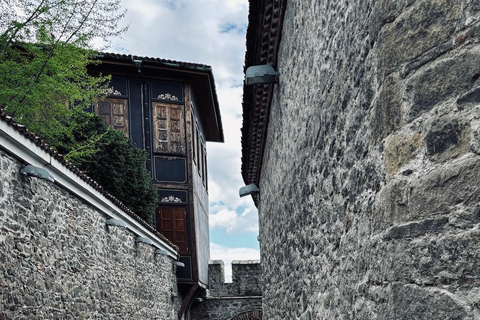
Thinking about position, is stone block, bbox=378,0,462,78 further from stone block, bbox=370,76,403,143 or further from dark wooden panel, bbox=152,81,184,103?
dark wooden panel, bbox=152,81,184,103

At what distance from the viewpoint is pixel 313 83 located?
4.24m

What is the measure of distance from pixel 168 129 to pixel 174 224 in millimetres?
2892

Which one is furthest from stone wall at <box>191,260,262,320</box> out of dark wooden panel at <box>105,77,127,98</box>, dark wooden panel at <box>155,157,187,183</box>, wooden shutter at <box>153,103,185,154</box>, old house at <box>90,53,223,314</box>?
dark wooden panel at <box>105,77,127,98</box>

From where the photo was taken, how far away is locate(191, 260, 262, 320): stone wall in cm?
1685

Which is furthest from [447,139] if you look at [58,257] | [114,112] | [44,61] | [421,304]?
[114,112]

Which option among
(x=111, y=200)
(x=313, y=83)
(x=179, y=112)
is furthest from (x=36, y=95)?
(x=313, y=83)

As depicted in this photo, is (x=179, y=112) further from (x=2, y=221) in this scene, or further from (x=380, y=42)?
(x=380, y=42)

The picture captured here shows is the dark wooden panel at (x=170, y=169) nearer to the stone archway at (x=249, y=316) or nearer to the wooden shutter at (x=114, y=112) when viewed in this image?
the wooden shutter at (x=114, y=112)

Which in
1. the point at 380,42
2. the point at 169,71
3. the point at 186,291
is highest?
the point at 169,71

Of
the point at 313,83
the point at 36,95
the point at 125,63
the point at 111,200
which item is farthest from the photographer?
the point at 125,63

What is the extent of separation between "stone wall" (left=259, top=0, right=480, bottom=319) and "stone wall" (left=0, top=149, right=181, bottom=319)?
2898 millimetres

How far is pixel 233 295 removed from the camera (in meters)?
17.2

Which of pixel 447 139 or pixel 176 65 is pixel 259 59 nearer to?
pixel 447 139

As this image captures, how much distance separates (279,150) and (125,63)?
10056 millimetres
